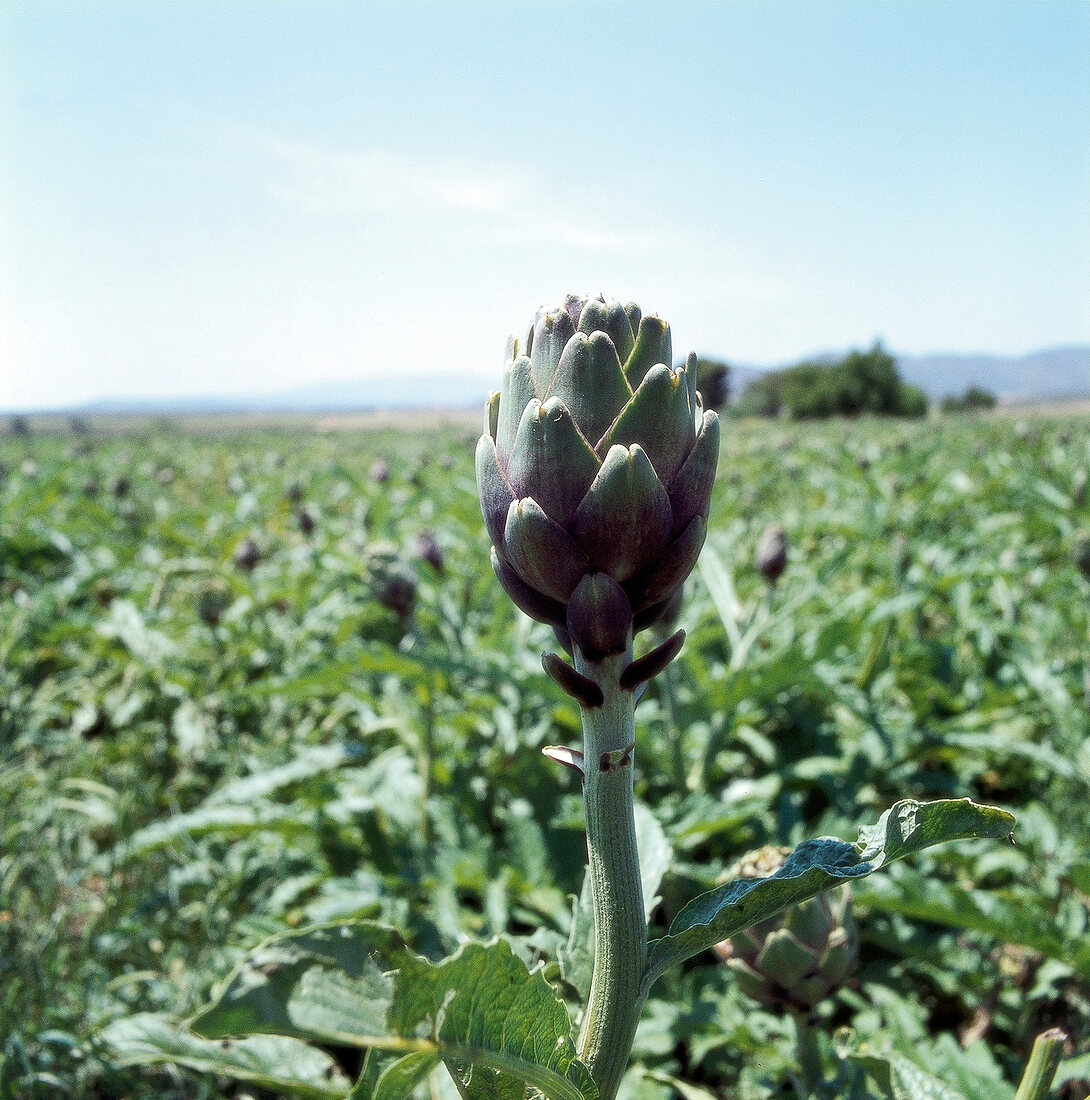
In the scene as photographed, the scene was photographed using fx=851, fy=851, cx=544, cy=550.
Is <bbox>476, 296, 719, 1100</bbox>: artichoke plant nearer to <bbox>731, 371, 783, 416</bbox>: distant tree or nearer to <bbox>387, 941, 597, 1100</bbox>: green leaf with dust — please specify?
<bbox>387, 941, 597, 1100</bbox>: green leaf with dust

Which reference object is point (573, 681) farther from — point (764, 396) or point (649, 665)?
point (764, 396)

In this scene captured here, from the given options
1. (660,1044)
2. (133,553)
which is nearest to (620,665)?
(660,1044)

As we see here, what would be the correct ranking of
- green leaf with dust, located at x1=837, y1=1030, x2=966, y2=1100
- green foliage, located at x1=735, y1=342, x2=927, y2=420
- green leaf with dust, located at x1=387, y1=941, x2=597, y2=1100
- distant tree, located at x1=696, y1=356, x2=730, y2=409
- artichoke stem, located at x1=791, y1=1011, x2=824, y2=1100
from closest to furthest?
green leaf with dust, located at x1=387, y1=941, x2=597, y2=1100 < green leaf with dust, located at x1=837, y1=1030, x2=966, y2=1100 < artichoke stem, located at x1=791, y1=1011, x2=824, y2=1100 < green foliage, located at x1=735, y1=342, x2=927, y2=420 < distant tree, located at x1=696, y1=356, x2=730, y2=409

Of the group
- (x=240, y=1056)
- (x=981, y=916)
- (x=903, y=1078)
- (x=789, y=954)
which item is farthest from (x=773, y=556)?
(x=240, y=1056)

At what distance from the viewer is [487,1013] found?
16.6 inches

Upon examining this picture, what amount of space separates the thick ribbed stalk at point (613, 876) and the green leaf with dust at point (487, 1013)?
0.20ft

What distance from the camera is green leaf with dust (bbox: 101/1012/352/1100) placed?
0.54m

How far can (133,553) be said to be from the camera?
385 centimetres

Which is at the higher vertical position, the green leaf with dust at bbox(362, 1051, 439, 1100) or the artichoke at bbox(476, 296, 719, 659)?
the artichoke at bbox(476, 296, 719, 659)

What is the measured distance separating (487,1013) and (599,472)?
0.93 ft

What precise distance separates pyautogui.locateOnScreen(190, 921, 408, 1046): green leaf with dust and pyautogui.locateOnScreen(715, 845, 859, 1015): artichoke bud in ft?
1.61

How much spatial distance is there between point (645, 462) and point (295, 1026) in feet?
1.13

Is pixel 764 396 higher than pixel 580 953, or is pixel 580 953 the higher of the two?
pixel 764 396

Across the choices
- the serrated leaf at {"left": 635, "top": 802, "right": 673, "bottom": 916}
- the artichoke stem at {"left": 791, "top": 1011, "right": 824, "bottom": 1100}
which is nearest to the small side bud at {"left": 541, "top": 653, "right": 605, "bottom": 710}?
the serrated leaf at {"left": 635, "top": 802, "right": 673, "bottom": 916}
